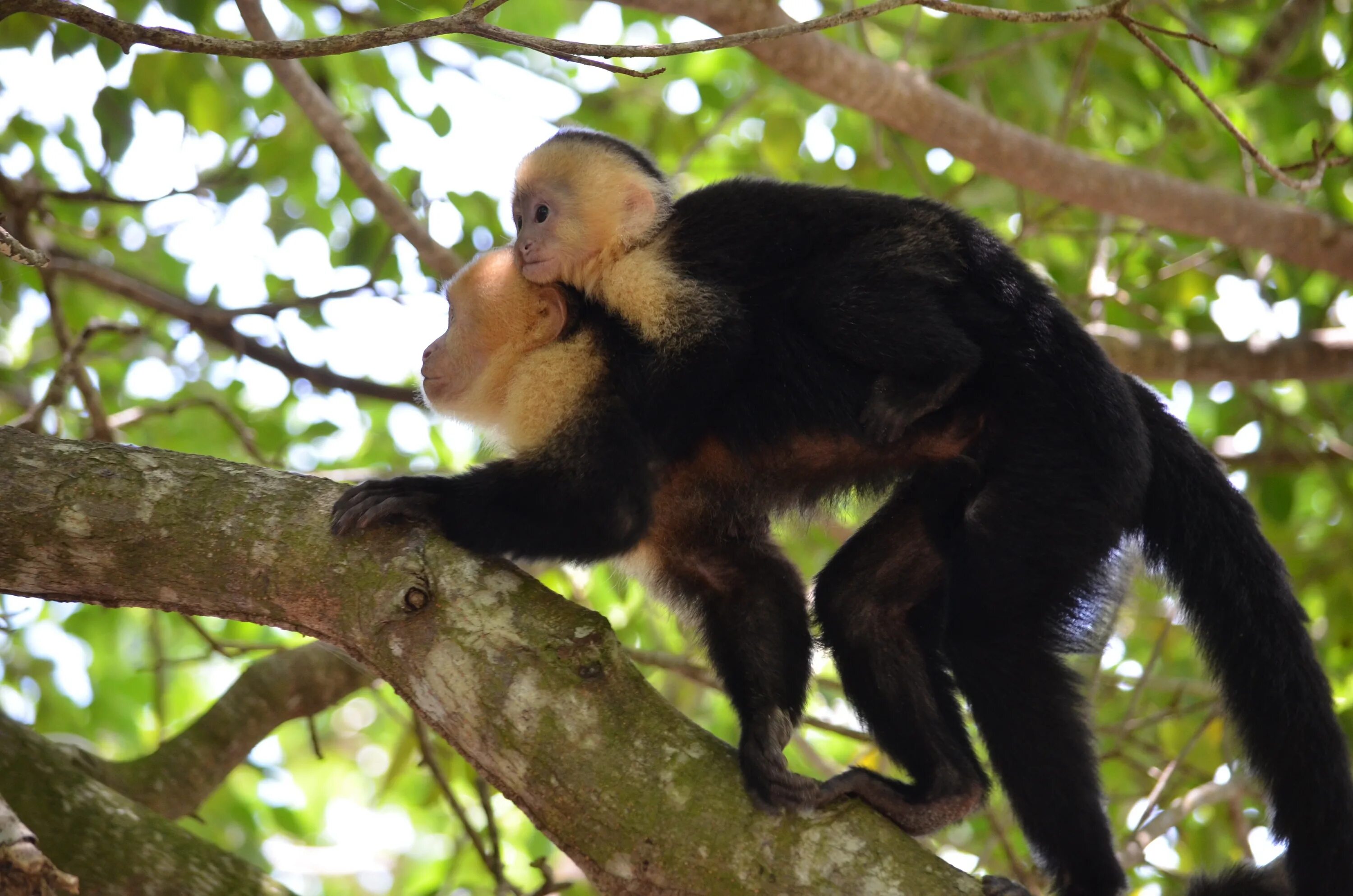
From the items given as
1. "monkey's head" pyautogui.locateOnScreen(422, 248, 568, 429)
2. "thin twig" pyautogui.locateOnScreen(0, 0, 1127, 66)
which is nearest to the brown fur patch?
"monkey's head" pyautogui.locateOnScreen(422, 248, 568, 429)

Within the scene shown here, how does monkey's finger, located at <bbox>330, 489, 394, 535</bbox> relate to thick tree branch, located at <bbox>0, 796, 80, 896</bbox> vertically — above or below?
above

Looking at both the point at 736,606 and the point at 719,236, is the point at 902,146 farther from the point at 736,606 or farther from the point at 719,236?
the point at 736,606

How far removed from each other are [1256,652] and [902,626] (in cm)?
76

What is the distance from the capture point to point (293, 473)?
7.92 ft

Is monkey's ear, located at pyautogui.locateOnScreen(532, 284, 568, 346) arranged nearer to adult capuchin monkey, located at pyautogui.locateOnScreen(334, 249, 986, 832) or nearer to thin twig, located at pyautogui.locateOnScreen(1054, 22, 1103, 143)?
adult capuchin monkey, located at pyautogui.locateOnScreen(334, 249, 986, 832)

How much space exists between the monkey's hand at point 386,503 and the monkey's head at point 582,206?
90 centimetres

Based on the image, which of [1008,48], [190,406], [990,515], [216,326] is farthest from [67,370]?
[1008,48]

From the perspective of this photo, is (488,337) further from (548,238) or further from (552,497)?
(552,497)

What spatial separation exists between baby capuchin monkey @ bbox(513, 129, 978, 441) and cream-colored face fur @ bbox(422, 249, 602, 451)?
0.09m

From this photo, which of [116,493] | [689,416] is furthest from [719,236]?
[116,493]

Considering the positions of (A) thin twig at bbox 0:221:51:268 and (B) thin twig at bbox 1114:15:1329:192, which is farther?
(B) thin twig at bbox 1114:15:1329:192

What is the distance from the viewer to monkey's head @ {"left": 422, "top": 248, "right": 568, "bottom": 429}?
3.15 metres

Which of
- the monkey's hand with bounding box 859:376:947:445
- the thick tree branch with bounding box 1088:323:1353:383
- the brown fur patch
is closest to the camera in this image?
the monkey's hand with bounding box 859:376:947:445

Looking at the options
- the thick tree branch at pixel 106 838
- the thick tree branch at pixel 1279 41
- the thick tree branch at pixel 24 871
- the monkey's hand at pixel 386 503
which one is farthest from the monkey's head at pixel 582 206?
the thick tree branch at pixel 1279 41
